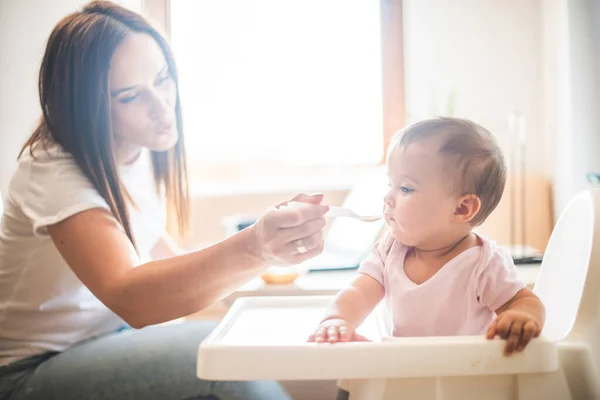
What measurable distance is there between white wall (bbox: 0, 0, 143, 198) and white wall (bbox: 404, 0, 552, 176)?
3.25 ft

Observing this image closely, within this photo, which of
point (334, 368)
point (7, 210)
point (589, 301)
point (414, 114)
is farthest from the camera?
point (414, 114)

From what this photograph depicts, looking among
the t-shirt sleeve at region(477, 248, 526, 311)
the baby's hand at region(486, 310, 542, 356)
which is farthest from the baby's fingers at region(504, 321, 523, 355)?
the t-shirt sleeve at region(477, 248, 526, 311)

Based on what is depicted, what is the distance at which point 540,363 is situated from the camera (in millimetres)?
569

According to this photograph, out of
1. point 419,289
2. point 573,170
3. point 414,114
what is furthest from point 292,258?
point 414,114

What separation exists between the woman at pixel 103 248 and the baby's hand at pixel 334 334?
0.49ft

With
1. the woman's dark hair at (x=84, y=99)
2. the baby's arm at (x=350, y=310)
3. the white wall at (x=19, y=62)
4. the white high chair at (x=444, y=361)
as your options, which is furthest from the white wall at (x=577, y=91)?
the white wall at (x=19, y=62)

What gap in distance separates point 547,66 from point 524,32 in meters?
0.15

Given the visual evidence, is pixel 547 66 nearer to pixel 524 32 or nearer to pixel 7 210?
pixel 524 32

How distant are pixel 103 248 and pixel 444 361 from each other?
0.47 metres

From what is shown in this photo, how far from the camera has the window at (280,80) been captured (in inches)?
75.9

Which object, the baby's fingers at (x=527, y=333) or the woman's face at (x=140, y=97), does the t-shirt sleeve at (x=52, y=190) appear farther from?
the baby's fingers at (x=527, y=333)

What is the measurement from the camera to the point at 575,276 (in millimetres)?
737

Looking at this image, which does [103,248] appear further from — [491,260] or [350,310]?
[491,260]

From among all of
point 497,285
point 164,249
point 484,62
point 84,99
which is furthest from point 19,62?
point 497,285
